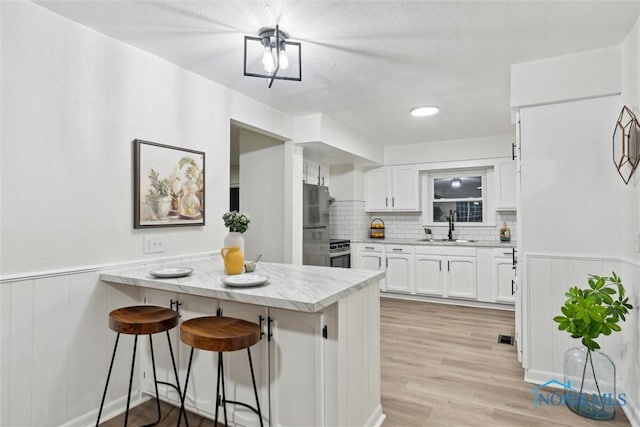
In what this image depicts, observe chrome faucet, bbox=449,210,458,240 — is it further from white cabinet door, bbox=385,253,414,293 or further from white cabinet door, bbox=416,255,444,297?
white cabinet door, bbox=385,253,414,293

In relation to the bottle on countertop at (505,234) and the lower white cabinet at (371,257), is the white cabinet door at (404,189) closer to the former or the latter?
the lower white cabinet at (371,257)

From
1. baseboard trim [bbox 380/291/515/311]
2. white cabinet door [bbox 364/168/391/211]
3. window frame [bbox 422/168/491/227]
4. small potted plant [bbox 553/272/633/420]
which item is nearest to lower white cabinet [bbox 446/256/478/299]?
baseboard trim [bbox 380/291/515/311]

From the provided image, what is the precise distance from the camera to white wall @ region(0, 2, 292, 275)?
1879 mm

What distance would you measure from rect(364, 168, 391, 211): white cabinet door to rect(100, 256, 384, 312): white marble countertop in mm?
3687

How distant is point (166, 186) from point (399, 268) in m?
3.81

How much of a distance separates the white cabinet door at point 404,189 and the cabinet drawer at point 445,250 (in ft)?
2.38

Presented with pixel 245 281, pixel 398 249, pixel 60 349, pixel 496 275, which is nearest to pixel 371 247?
pixel 398 249

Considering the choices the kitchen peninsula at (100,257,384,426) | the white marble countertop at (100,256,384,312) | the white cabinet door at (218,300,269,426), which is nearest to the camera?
the white marble countertop at (100,256,384,312)

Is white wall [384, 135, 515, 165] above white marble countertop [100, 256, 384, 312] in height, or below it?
above

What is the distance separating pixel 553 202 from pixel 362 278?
1.66m

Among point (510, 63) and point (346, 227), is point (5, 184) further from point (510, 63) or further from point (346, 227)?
point (346, 227)

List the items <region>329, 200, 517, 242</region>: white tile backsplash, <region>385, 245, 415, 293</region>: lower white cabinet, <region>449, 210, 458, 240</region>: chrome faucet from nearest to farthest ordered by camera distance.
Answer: <region>385, 245, 415, 293</region>: lower white cabinet → <region>449, 210, 458, 240</region>: chrome faucet → <region>329, 200, 517, 242</region>: white tile backsplash

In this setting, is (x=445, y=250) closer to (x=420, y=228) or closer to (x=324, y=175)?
(x=420, y=228)

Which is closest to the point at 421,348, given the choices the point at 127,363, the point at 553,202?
the point at 553,202
